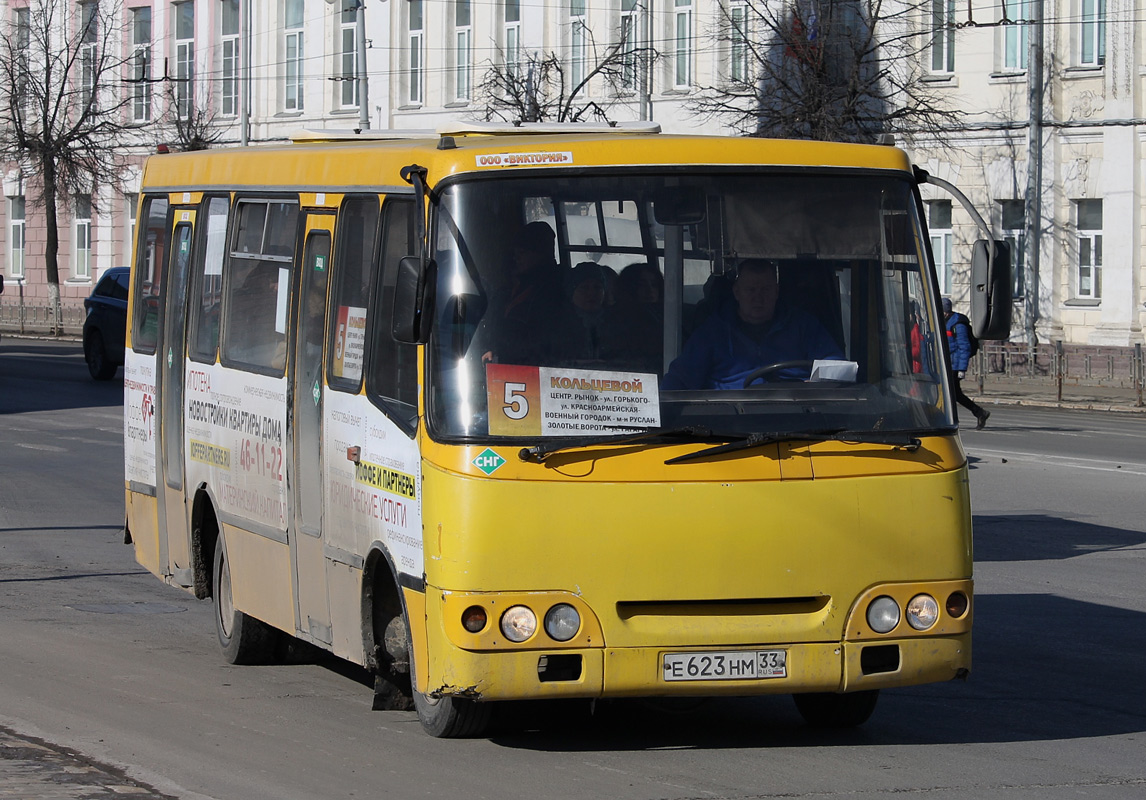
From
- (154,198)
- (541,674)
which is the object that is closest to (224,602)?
(154,198)

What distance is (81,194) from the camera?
53.8 metres

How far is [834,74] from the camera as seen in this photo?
120 feet

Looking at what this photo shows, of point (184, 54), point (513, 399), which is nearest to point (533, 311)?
point (513, 399)

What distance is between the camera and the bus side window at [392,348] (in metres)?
7.12

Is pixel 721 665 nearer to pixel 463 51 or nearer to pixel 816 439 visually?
pixel 816 439

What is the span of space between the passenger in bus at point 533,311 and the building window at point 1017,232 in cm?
3154

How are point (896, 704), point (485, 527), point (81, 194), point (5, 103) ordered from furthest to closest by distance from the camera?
point (5, 103) < point (81, 194) < point (896, 704) < point (485, 527)

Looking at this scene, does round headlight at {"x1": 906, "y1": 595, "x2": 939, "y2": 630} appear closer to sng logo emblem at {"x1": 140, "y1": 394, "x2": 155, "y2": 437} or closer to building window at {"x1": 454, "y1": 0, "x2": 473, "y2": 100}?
sng logo emblem at {"x1": 140, "y1": 394, "x2": 155, "y2": 437}

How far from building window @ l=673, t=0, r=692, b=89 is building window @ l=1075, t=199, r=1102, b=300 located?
10242 millimetres

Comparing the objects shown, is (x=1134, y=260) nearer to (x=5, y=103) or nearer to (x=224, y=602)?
(x=224, y=602)

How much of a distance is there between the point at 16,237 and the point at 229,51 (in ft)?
33.4

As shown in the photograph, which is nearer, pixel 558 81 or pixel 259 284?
pixel 259 284

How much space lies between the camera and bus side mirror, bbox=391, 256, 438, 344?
6.79 metres

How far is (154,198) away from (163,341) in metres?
0.95
